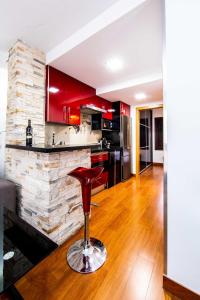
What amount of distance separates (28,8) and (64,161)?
1.68 meters

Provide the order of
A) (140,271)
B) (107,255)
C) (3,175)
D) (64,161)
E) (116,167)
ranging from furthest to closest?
1. (116,167)
2. (3,175)
3. (64,161)
4. (107,255)
5. (140,271)

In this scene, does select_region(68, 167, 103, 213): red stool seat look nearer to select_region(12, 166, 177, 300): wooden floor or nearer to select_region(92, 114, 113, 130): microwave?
select_region(12, 166, 177, 300): wooden floor

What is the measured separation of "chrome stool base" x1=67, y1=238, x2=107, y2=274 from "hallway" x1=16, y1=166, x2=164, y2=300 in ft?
0.15

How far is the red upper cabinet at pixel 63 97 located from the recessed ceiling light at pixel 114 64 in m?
0.77

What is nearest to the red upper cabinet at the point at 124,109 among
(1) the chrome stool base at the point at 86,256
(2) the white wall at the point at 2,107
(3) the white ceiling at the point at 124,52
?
(3) the white ceiling at the point at 124,52

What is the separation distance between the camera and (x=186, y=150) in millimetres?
1021

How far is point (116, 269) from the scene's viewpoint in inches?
50.3

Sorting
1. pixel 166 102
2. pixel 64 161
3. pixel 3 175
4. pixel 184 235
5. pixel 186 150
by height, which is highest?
pixel 166 102

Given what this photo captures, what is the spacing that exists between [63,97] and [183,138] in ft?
7.18

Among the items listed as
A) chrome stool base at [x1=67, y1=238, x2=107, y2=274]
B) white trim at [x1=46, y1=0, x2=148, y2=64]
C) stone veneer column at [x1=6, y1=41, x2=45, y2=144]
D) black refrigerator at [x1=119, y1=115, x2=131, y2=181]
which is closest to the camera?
chrome stool base at [x1=67, y1=238, x2=107, y2=274]

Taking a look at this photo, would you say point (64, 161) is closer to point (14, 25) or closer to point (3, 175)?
point (3, 175)

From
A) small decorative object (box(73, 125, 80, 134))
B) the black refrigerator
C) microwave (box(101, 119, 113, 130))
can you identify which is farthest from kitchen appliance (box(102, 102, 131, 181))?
small decorative object (box(73, 125, 80, 134))

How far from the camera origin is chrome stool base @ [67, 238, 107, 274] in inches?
50.4

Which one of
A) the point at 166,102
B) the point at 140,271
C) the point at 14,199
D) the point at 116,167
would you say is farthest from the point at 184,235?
the point at 116,167
